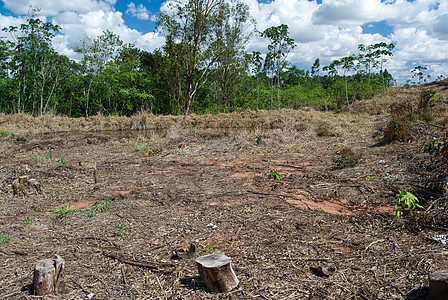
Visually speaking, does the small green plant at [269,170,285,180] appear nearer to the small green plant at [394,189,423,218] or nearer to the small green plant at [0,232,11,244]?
the small green plant at [394,189,423,218]

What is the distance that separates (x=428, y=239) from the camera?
2873 mm

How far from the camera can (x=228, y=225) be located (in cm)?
355

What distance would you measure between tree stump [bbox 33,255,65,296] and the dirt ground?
102 mm

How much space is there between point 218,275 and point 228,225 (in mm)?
1253

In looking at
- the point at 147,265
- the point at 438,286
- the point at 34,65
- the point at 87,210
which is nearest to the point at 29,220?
the point at 87,210

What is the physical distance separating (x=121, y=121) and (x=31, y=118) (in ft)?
13.1

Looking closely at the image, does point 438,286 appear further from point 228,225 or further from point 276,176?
point 276,176

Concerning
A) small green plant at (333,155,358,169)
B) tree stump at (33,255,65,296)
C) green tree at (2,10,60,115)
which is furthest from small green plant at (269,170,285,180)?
green tree at (2,10,60,115)

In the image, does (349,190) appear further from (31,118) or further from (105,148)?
(31,118)

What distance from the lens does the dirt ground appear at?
2.41 meters

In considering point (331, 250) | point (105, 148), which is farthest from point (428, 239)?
point (105, 148)

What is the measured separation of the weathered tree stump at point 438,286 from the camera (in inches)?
76.1

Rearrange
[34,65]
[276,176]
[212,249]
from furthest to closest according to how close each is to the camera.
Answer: [34,65]
[276,176]
[212,249]

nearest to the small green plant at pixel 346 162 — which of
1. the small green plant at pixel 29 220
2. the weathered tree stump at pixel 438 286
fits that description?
the weathered tree stump at pixel 438 286
